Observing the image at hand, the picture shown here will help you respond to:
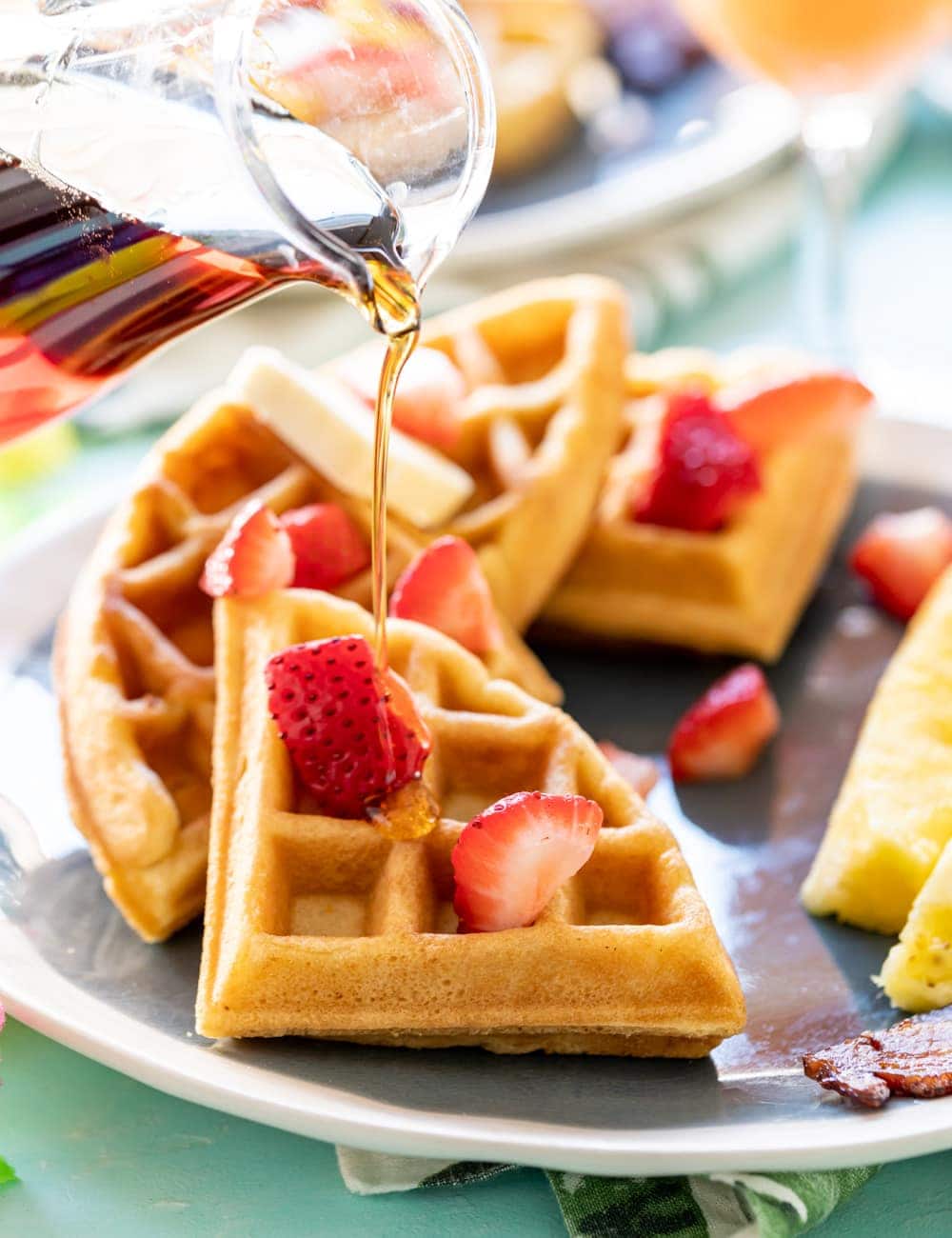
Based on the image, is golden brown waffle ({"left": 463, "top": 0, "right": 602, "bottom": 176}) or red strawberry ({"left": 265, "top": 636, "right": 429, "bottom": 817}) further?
golden brown waffle ({"left": 463, "top": 0, "right": 602, "bottom": 176})

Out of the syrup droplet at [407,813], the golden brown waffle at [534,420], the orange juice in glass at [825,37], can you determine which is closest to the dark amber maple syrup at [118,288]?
the syrup droplet at [407,813]

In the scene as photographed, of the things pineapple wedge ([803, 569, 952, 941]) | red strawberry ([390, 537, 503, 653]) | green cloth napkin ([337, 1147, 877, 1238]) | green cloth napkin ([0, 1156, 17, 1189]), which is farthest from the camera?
red strawberry ([390, 537, 503, 653])

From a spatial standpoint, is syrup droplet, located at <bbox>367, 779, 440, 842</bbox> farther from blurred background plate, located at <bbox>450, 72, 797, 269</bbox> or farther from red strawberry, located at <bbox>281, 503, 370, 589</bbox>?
blurred background plate, located at <bbox>450, 72, 797, 269</bbox>

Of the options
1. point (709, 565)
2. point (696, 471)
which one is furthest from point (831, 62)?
point (709, 565)

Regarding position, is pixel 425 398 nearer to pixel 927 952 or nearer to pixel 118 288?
pixel 118 288

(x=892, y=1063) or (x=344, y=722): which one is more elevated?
(x=344, y=722)

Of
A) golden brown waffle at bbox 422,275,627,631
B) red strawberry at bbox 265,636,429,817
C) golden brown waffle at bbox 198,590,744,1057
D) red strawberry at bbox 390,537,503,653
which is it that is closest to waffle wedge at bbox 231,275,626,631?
golden brown waffle at bbox 422,275,627,631

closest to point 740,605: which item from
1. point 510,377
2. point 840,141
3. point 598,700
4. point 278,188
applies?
point 598,700
